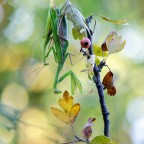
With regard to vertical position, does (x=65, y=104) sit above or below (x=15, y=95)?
below

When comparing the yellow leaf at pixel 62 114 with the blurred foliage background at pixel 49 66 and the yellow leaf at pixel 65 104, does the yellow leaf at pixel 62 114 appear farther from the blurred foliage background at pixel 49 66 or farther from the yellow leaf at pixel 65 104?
the blurred foliage background at pixel 49 66

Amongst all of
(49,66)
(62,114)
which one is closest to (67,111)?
(62,114)

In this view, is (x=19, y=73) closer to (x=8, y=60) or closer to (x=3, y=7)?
(x=8, y=60)

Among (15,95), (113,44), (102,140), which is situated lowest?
(102,140)

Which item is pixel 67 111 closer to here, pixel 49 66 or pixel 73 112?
pixel 73 112

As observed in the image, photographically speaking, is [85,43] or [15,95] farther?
[15,95]

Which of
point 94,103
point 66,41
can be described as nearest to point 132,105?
point 94,103

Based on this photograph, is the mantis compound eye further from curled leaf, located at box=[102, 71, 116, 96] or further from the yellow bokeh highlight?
the yellow bokeh highlight

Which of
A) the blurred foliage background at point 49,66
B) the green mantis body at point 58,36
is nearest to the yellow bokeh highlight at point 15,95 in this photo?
the blurred foliage background at point 49,66

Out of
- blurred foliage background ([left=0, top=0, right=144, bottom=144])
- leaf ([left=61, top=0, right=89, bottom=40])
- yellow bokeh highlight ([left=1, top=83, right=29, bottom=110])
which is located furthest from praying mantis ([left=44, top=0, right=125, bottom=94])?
yellow bokeh highlight ([left=1, top=83, right=29, bottom=110])
